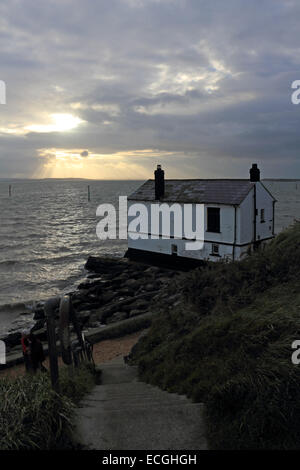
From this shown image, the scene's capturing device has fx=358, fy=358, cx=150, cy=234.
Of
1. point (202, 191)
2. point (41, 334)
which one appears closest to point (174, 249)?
point (202, 191)

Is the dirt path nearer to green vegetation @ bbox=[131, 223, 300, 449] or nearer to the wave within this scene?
green vegetation @ bbox=[131, 223, 300, 449]

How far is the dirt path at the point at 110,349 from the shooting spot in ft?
44.0

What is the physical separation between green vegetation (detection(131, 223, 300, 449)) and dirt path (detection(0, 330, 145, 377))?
3.09 metres

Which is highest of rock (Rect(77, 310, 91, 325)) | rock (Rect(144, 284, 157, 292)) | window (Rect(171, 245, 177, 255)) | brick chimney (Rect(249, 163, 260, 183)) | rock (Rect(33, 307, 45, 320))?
brick chimney (Rect(249, 163, 260, 183))

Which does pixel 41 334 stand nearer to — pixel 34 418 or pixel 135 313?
pixel 135 313

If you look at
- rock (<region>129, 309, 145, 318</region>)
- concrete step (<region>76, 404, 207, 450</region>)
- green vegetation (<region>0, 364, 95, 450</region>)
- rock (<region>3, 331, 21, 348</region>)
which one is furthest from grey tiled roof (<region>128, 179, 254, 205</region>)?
green vegetation (<region>0, 364, 95, 450</region>)

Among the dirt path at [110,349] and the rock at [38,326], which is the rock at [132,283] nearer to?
the rock at [38,326]

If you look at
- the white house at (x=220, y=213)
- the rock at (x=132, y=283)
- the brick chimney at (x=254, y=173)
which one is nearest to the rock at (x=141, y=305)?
the rock at (x=132, y=283)

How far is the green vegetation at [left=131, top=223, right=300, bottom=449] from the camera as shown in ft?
14.0

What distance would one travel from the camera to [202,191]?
26828mm

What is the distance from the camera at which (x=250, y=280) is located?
1011 centimetres

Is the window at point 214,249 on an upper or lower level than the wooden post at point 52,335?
lower
